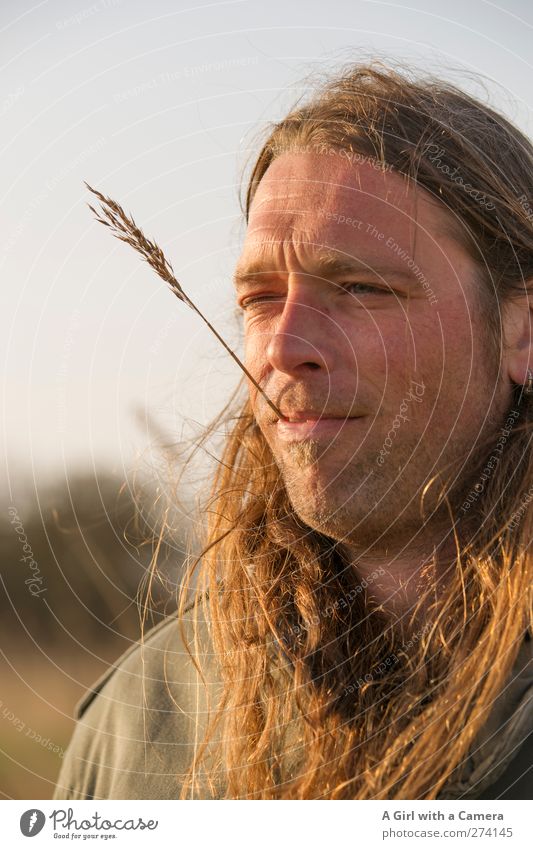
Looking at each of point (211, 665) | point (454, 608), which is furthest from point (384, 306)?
point (211, 665)

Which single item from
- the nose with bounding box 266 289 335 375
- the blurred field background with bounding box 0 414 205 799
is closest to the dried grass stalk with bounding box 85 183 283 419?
the nose with bounding box 266 289 335 375

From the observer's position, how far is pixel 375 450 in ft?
7.79

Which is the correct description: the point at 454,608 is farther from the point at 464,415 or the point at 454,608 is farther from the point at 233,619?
the point at 233,619

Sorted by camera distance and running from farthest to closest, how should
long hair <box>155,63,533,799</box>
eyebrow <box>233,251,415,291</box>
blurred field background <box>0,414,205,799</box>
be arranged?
blurred field background <box>0,414,205,799</box> → eyebrow <box>233,251,415,291</box> → long hair <box>155,63,533,799</box>

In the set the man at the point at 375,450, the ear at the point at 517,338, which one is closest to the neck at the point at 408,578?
the man at the point at 375,450

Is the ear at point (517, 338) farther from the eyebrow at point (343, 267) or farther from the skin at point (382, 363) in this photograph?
the eyebrow at point (343, 267)

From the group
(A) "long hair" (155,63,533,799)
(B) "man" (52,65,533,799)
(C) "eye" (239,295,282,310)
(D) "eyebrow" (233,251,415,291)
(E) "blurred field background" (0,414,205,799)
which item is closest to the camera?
(A) "long hair" (155,63,533,799)

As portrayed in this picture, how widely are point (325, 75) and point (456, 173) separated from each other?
0.69 m

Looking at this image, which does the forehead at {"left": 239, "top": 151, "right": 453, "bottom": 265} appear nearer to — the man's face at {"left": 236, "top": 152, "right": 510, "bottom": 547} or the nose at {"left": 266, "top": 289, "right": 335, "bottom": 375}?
the man's face at {"left": 236, "top": 152, "right": 510, "bottom": 547}

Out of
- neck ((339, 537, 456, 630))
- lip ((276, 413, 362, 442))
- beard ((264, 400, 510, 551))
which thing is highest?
lip ((276, 413, 362, 442))

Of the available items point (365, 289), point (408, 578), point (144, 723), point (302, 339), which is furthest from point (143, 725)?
point (365, 289)

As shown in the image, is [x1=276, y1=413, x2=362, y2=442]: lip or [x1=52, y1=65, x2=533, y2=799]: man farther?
[x1=276, y1=413, x2=362, y2=442]: lip

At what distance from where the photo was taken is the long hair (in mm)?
2125

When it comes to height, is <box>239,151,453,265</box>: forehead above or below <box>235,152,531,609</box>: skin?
above
